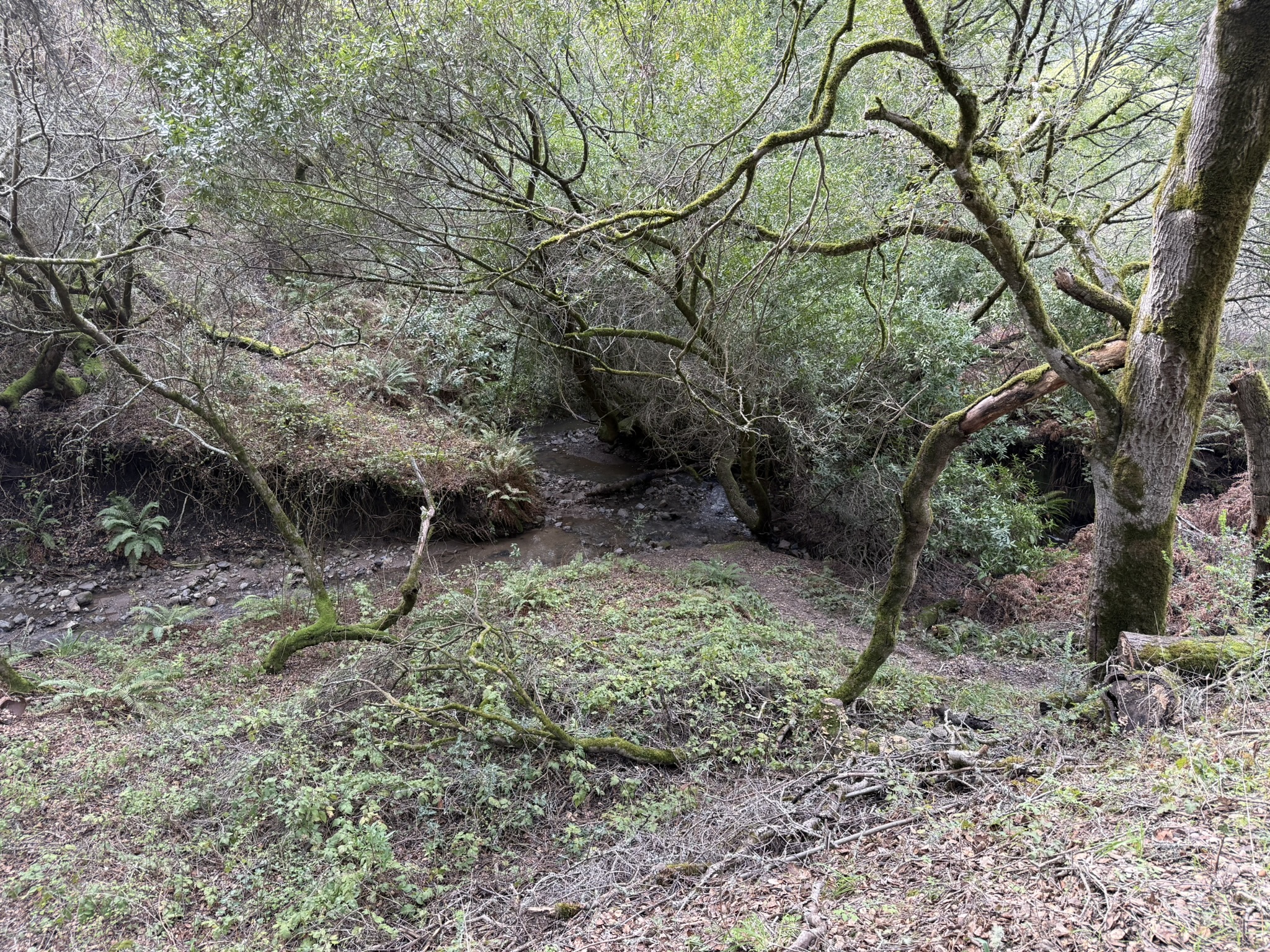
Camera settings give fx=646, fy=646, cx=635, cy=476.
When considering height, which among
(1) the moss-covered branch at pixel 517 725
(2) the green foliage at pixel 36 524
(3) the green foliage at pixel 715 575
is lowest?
(2) the green foliage at pixel 36 524

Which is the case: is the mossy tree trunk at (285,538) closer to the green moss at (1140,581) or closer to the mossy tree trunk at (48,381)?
the mossy tree trunk at (48,381)

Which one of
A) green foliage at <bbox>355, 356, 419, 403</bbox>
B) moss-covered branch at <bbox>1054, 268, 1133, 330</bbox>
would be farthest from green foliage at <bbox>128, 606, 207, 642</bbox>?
moss-covered branch at <bbox>1054, 268, 1133, 330</bbox>

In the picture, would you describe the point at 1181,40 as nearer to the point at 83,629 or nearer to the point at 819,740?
the point at 819,740

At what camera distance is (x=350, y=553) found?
9680 mm

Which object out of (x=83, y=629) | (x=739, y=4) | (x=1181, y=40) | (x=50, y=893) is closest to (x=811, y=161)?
(x=739, y=4)

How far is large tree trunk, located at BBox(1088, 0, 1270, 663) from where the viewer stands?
4137 mm

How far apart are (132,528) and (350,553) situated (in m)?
2.87

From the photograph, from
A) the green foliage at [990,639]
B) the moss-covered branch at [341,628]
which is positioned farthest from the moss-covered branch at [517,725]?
the green foliage at [990,639]

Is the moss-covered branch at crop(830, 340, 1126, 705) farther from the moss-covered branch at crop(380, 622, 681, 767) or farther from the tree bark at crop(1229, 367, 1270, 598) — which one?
the tree bark at crop(1229, 367, 1270, 598)

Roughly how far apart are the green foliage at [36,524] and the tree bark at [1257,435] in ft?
44.8

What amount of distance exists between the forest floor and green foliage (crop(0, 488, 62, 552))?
2962 mm

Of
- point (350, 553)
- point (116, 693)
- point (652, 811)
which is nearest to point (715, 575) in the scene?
point (652, 811)

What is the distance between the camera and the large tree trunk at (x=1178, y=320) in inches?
163

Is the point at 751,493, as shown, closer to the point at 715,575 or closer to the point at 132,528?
the point at 715,575
